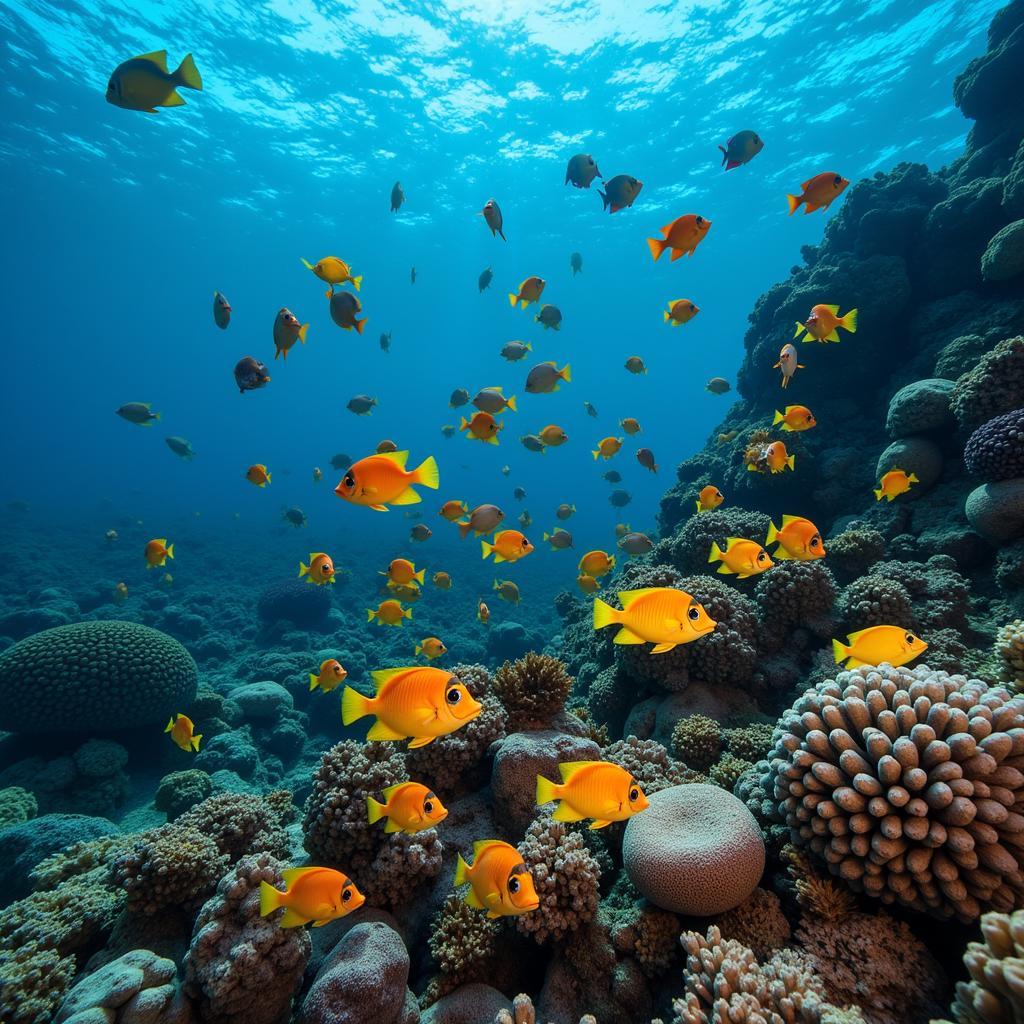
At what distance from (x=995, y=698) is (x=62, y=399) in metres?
208

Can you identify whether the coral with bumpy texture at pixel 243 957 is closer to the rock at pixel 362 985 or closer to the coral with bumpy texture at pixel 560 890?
the rock at pixel 362 985

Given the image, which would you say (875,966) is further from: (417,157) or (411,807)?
(417,157)

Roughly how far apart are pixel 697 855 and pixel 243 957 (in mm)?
2933

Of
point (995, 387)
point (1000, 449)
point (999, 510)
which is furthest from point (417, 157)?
point (999, 510)

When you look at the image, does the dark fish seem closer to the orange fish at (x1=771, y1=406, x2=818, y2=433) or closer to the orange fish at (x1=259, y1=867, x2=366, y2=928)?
the orange fish at (x1=259, y1=867, x2=366, y2=928)

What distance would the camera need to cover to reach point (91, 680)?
9305 mm

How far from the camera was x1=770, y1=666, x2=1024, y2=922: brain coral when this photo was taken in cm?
267

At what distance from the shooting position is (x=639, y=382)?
140625mm

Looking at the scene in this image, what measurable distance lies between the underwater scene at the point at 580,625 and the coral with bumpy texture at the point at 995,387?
0.06 metres

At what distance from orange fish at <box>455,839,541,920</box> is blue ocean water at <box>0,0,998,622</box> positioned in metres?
23.0

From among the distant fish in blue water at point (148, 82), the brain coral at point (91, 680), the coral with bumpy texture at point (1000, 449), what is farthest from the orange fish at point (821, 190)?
the brain coral at point (91, 680)

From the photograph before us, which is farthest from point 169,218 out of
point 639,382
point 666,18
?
point 639,382

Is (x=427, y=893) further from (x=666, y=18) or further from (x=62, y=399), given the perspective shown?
(x=62, y=399)

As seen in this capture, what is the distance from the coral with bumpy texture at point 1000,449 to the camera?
6.00 m
